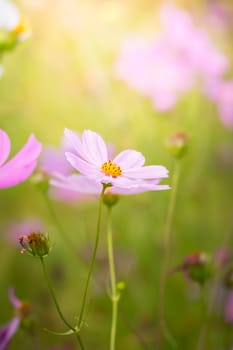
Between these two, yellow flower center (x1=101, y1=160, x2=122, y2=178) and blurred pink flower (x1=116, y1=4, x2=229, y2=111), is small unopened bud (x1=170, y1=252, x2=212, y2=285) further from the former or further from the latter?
blurred pink flower (x1=116, y1=4, x2=229, y2=111)

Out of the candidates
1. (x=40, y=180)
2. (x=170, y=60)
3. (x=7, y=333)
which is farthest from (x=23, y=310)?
(x=170, y=60)

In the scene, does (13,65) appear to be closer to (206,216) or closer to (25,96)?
(25,96)

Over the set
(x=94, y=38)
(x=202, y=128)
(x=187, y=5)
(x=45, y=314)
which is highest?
(x=187, y=5)

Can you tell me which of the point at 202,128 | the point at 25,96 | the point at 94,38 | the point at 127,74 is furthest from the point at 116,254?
the point at 94,38

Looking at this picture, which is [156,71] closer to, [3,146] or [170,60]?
[170,60]

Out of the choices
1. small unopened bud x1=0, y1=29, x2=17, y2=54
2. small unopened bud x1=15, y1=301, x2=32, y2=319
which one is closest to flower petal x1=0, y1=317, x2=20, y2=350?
small unopened bud x1=15, y1=301, x2=32, y2=319
